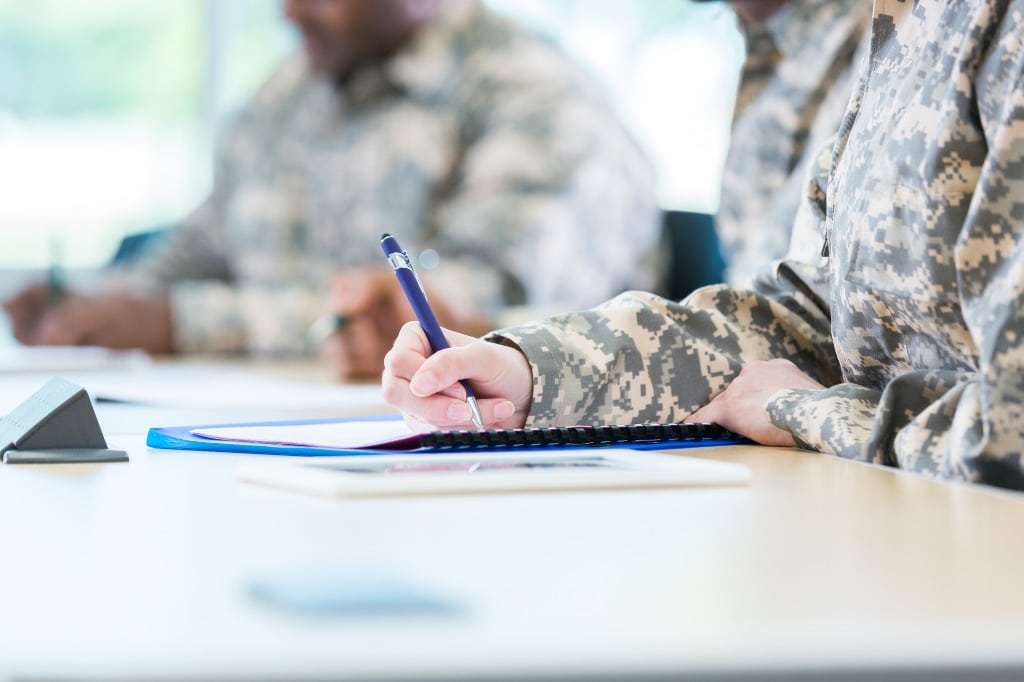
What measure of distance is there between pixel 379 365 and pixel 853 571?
1.42m

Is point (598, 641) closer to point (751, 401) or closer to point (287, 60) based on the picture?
point (751, 401)

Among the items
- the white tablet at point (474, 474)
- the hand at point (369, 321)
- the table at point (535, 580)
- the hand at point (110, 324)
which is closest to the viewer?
the table at point (535, 580)

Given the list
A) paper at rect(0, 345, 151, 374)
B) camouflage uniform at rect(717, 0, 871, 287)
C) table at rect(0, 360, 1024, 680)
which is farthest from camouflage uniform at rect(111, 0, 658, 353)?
table at rect(0, 360, 1024, 680)

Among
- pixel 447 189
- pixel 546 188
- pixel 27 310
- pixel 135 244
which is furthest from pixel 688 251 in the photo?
pixel 135 244

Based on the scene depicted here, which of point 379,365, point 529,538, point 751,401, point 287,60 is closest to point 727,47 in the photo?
point 287,60

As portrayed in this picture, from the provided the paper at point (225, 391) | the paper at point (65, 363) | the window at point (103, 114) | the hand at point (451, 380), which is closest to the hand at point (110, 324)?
the paper at point (65, 363)

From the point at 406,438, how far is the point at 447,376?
0.06m

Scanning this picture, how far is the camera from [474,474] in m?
0.56

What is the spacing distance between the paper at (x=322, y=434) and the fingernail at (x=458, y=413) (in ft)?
0.09

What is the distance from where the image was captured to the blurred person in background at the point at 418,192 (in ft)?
7.89

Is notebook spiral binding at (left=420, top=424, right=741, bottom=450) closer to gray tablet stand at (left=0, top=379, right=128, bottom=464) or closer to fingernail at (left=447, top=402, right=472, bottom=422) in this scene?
fingernail at (left=447, top=402, right=472, bottom=422)

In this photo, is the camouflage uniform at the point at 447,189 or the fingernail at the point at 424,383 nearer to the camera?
the fingernail at the point at 424,383

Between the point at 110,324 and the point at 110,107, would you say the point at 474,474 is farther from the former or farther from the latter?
the point at 110,107

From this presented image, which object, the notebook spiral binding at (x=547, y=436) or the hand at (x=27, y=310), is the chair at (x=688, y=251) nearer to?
the hand at (x=27, y=310)
